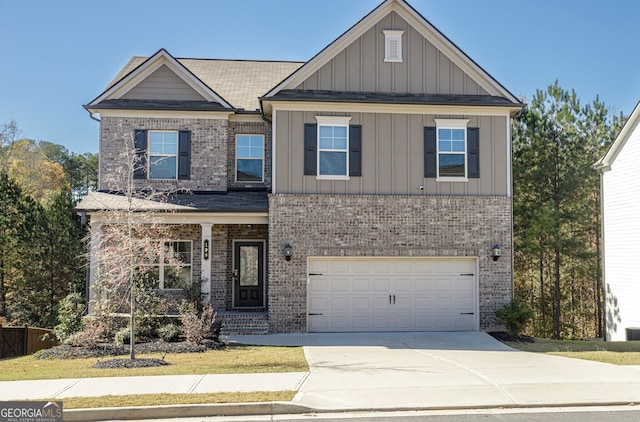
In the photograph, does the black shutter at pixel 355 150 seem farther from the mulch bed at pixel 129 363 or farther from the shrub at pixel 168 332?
the mulch bed at pixel 129 363

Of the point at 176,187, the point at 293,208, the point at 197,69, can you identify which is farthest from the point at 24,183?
the point at 293,208

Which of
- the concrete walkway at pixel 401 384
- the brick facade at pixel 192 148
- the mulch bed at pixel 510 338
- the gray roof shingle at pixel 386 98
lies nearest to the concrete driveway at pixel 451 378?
the concrete walkway at pixel 401 384

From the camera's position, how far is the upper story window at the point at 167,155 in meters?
17.2

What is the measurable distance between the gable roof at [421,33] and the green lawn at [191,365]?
7.38 metres

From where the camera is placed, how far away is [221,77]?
2025cm

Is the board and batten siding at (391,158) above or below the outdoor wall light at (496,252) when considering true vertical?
above

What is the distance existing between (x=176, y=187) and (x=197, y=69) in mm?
5757

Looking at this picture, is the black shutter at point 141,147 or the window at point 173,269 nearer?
the window at point 173,269

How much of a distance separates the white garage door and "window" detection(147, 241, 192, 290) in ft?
13.2

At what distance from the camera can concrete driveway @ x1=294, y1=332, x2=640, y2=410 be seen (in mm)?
8289

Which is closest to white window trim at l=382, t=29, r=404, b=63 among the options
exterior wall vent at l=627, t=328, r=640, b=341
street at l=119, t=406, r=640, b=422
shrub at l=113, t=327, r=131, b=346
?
shrub at l=113, t=327, r=131, b=346

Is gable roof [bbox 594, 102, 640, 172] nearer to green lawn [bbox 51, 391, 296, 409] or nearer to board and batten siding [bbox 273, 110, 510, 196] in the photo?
board and batten siding [bbox 273, 110, 510, 196]

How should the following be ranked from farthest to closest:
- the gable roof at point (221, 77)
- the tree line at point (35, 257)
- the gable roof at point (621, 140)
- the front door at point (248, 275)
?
the tree line at point (35, 257), the gable roof at point (621, 140), the front door at point (248, 275), the gable roof at point (221, 77)

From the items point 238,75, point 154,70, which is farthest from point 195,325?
point 238,75
